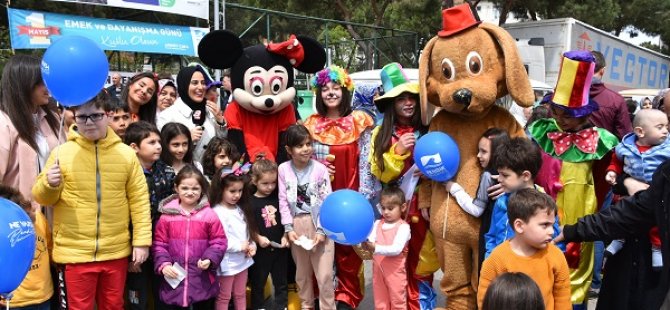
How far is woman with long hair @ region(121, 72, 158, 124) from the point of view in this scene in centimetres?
423

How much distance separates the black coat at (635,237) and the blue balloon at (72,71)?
259cm

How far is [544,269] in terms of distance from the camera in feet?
8.66

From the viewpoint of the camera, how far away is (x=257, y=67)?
164 inches

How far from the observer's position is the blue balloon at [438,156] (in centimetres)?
334

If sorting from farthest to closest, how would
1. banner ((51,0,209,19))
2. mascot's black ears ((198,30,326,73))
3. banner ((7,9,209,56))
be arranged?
1. banner ((51,0,209,19))
2. banner ((7,9,209,56))
3. mascot's black ears ((198,30,326,73))

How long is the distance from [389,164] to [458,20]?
105 centimetres

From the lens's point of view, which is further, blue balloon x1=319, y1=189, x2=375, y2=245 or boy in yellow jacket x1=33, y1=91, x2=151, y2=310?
blue balloon x1=319, y1=189, x2=375, y2=245

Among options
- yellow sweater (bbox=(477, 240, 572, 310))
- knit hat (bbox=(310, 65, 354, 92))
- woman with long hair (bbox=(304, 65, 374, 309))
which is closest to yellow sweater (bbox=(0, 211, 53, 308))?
woman with long hair (bbox=(304, 65, 374, 309))

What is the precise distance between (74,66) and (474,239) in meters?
2.48

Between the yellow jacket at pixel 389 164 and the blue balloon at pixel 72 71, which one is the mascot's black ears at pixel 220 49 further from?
the blue balloon at pixel 72 71

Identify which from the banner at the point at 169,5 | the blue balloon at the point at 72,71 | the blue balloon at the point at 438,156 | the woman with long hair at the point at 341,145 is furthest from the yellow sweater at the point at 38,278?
the banner at the point at 169,5

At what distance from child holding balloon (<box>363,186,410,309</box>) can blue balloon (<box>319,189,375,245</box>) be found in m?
0.45

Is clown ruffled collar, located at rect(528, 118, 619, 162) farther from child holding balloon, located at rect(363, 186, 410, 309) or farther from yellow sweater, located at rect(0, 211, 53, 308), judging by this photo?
yellow sweater, located at rect(0, 211, 53, 308)

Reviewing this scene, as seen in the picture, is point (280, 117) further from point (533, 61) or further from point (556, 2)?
point (556, 2)
